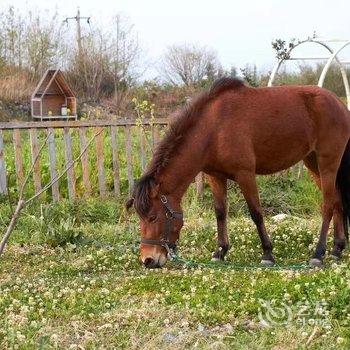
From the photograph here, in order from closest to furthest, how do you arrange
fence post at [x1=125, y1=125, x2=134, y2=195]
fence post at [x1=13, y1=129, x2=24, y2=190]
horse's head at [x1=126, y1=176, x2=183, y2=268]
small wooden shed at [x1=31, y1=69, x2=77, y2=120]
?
horse's head at [x1=126, y1=176, x2=183, y2=268] → fence post at [x1=13, y1=129, x2=24, y2=190] → fence post at [x1=125, y1=125, x2=134, y2=195] → small wooden shed at [x1=31, y1=69, x2=77, y2=120]

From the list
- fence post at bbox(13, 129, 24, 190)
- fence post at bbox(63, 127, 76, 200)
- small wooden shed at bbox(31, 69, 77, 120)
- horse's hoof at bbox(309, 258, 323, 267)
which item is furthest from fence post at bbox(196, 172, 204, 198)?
small wooden shed at bbox(31, 69, 77, 120)

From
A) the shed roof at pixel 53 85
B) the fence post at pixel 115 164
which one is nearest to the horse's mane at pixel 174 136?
the fence post at pixel 115 164

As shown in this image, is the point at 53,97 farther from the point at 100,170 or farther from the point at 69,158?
the point at 69,158

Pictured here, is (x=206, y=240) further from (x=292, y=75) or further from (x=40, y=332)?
(x=292, y=75)

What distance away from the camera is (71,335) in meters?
4.49

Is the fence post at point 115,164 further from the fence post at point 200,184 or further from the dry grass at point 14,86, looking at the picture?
the dry grass at point 14,86

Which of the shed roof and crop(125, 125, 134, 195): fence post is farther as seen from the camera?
the shed roof

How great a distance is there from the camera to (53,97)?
2516 centimetres

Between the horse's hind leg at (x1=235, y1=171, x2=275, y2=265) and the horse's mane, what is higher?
the horse's mane

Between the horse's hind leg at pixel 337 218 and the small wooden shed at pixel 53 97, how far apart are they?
682 inches

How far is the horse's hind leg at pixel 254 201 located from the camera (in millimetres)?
6711

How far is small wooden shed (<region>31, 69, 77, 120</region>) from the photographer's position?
24.3 metres

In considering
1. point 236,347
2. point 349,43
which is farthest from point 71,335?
point 349,43

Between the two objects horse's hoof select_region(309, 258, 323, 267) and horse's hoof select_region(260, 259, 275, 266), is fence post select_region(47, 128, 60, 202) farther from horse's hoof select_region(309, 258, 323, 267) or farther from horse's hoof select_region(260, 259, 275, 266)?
horse's hoof select_region(309, 258, 323, 267)
